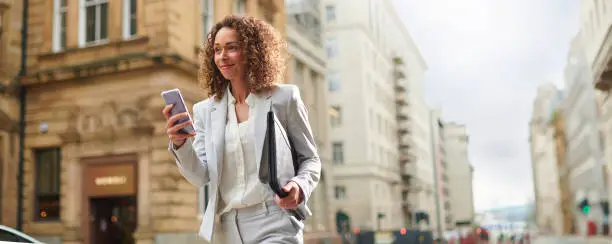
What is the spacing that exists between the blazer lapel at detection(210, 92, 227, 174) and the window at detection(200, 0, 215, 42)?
7660 mm

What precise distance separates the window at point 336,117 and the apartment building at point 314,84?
9.80 feet

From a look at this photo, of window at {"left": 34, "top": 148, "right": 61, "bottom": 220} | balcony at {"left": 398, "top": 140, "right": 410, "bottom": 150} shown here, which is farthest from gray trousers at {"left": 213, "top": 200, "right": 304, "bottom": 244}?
balcony at {"left": 398, "top": 140, "right": 410, "bottom": 150}

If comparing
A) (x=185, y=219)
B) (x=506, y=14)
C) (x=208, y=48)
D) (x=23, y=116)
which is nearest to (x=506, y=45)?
(x=506, y=14)

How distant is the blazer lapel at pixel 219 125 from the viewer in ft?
4.54

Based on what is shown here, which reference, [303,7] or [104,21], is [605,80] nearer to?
[104,21]

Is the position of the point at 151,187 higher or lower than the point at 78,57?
lower

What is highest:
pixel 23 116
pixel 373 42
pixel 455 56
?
pixel 373 42

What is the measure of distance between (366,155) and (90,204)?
14.8 m

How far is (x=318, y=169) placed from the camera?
1394mm

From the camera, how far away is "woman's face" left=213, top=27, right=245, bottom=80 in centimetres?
140

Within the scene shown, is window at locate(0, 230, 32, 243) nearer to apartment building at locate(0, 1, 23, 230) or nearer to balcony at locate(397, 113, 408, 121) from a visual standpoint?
apartment building at locate(0, 1, 23, 230)

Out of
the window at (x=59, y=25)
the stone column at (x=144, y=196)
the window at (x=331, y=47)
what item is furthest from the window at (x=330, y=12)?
the stone column at (x=144, y=196)

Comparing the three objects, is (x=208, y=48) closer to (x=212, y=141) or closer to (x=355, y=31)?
(x=212, y=141)

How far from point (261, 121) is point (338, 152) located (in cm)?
2007
